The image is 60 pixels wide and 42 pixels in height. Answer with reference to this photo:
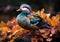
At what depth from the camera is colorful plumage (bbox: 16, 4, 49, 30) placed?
2883 millimetres

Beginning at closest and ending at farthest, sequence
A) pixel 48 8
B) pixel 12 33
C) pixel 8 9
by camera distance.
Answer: pixel 12 33 → pixel 48 8 → pixel 8 9

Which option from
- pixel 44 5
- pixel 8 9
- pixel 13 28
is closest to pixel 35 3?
pixel 44 5

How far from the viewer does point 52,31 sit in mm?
2863

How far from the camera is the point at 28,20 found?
9.53 feet

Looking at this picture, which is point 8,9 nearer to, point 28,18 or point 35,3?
point 35,3

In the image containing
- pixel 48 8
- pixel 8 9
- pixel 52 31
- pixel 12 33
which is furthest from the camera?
pixel 8 9

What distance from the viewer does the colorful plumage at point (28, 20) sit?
2.88 meters

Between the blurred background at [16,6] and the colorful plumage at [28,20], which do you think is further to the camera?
the blurred background at [16,6]

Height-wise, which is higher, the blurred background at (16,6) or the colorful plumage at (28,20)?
the blurred background at (16,6)

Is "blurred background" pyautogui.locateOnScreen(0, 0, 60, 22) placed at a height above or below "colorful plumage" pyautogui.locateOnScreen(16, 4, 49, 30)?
above

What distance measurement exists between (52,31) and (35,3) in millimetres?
1529

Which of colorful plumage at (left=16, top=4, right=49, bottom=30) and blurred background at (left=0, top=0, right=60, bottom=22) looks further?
blurred background at (left=0, top=0, right=60, bottom=22)

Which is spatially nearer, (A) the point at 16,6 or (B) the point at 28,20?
(B) the point at 28,20

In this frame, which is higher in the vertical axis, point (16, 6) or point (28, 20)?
point (16, 6)
